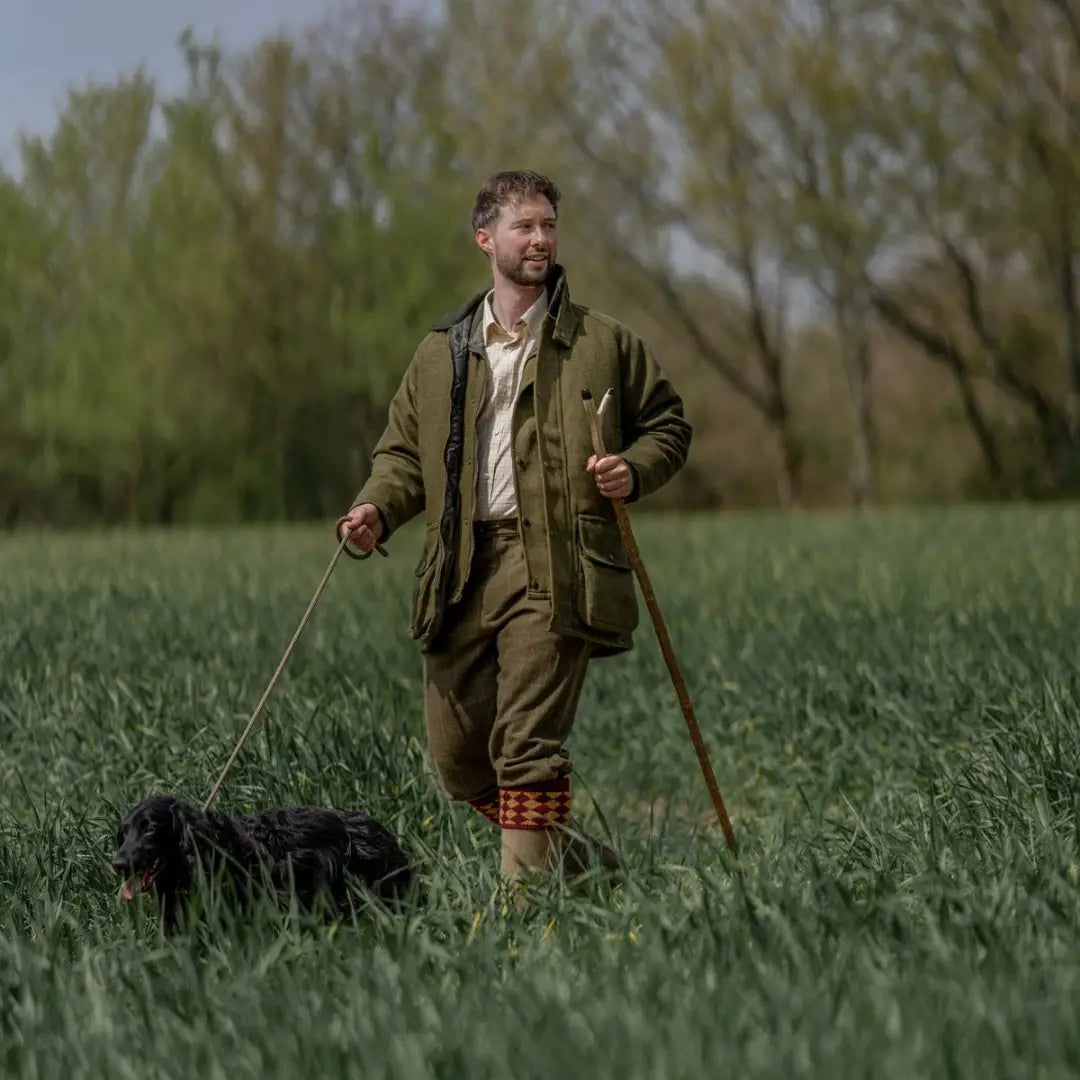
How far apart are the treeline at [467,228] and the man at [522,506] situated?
2411 cm

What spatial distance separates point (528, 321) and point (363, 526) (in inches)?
24.2

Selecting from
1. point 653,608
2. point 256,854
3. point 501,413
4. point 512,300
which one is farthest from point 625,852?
point 512,300

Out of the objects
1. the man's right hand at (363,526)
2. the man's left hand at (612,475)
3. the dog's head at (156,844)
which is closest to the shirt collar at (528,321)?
the man's left hand at (612,475)

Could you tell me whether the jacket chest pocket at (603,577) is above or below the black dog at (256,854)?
above

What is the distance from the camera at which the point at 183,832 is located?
3.43 metres

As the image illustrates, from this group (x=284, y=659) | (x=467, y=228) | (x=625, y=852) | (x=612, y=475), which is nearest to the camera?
(x=284, y=659)

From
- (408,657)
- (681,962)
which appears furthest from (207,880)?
(408,657)

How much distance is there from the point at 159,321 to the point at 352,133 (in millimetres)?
4855

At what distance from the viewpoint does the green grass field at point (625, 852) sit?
99.7 inches

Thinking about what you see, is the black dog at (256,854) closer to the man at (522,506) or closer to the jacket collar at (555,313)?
the man at (522,506)

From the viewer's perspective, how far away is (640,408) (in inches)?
165

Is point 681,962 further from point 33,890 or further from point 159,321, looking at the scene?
point 159,321

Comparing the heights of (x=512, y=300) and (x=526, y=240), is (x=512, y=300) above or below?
below

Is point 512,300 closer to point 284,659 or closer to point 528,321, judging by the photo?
point 528,321
